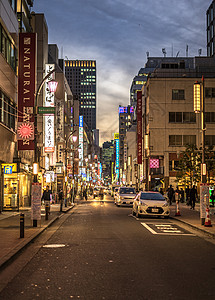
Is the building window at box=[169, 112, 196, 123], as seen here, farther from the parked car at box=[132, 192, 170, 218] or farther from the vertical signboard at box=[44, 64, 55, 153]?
the parked car at box=[132, 192, 170, 218]

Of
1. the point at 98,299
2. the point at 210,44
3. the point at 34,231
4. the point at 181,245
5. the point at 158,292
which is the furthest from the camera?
the point at 210,44

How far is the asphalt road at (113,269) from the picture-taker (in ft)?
25.9

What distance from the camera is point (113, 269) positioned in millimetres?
10078

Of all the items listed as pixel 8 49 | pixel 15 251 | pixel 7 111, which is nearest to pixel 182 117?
pixel 8 49

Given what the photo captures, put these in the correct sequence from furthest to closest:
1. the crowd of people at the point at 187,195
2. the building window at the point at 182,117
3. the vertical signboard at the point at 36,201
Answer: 1. the building window at the point at 182,117
2. the crowd of people at the point at 187,195
3. the vertical signboard at the point at 36,201

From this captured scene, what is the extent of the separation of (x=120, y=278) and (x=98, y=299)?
1761mm

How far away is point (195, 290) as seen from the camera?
26.6 ft

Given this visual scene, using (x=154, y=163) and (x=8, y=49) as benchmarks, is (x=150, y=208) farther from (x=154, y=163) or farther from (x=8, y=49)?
(x=154, y=163)

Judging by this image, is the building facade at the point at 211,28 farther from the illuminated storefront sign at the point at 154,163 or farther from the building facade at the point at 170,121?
the illuminated storefront sign at the point at 154,163

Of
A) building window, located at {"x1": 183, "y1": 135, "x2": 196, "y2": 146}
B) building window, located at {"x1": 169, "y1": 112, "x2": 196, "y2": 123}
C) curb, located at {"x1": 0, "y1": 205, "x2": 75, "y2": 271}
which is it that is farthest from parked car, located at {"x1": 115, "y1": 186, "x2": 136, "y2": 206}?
building window, located at {"x1": 169, "y1": 112, "x2": 196, "y2": 123}

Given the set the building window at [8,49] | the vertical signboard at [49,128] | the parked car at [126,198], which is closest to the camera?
the building window at [8,49]

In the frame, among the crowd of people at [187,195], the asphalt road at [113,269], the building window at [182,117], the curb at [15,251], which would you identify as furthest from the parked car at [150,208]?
the building window at [182,117]

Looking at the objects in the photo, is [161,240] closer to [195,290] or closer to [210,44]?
[195,290]

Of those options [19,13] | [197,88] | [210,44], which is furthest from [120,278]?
[210,44]
